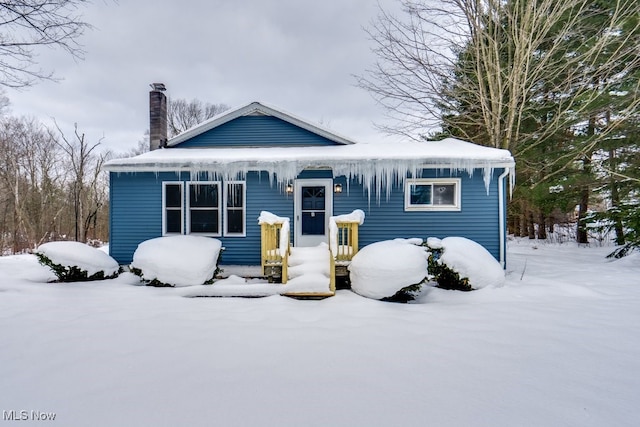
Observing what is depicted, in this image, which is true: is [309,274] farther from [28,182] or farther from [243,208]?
[28,182]

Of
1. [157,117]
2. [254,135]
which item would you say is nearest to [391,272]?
[254,135]

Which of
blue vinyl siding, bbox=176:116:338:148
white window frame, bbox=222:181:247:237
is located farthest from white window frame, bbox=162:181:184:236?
blue vinyl siding, bbox=176:116:338:148

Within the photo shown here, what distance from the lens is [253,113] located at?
799 cm

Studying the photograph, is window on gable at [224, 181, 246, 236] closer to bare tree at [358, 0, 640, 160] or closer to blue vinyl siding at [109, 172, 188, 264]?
blue vinyl siding at [109, 172, 188, 264]

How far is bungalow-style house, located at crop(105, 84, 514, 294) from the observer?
6.23 m

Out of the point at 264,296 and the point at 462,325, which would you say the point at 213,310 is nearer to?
the point at 264,296

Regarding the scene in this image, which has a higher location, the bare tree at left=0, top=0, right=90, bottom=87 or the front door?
the bare tree at left=0, top=0, right=90, bottom=87

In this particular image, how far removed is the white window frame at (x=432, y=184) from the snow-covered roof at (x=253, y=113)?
7.39 feet

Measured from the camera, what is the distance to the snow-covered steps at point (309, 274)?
14.2ft

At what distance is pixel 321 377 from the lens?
2.14 meters

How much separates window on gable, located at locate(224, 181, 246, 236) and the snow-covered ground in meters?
2.68

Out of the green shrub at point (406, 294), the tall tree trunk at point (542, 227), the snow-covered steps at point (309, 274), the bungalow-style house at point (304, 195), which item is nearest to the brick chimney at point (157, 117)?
the bungalow-style house at point (304, 195)

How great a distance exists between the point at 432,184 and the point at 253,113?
17.5 feet

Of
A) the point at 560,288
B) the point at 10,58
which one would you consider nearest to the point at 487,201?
the point at 560,288
